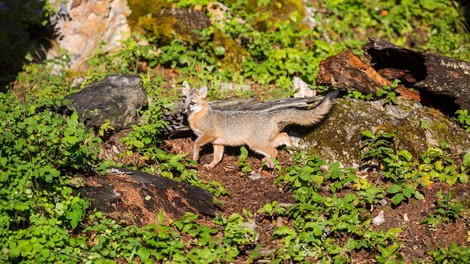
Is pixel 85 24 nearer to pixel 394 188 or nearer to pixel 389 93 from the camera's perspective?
pixel 389 93

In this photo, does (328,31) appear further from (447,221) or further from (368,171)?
(447,221)

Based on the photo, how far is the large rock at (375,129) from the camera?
28.7ft

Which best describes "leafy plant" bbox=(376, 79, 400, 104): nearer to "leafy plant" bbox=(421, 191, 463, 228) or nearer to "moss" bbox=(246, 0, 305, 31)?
"leafy plant" bbox=(421, 191, 463, 228)

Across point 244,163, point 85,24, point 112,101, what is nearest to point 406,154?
point 244,163

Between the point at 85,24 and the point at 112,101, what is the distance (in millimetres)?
4465

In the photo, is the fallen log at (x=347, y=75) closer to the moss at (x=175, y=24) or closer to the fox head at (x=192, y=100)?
the fox head at (x=192, y=100)

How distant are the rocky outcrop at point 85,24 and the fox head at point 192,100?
3886mm

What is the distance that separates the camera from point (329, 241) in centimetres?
699

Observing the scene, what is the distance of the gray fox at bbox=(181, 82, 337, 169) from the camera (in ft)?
Result: 28.8

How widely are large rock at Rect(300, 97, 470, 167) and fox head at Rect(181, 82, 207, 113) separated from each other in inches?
A: 66.6

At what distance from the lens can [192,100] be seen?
9094 mm

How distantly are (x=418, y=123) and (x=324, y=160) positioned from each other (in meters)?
1.59

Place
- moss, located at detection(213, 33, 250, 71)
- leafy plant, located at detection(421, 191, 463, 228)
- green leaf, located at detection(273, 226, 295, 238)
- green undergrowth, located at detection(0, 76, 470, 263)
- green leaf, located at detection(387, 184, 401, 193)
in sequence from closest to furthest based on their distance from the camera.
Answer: green undergrowth, located at detection(0, 76, 470, 263)
green leaf, located at detection(273, 226, 295, 238)
leafy plant, located at detection(421, 191, 463, 228)
green leaf, located at detection(387, 184, 401, 193)
moss, located at detection(213, 33, 250, 71)

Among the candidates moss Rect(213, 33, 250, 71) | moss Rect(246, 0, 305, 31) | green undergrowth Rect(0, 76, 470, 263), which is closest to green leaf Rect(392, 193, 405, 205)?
green undergrowth Rect(0, 76, 470, 263)
